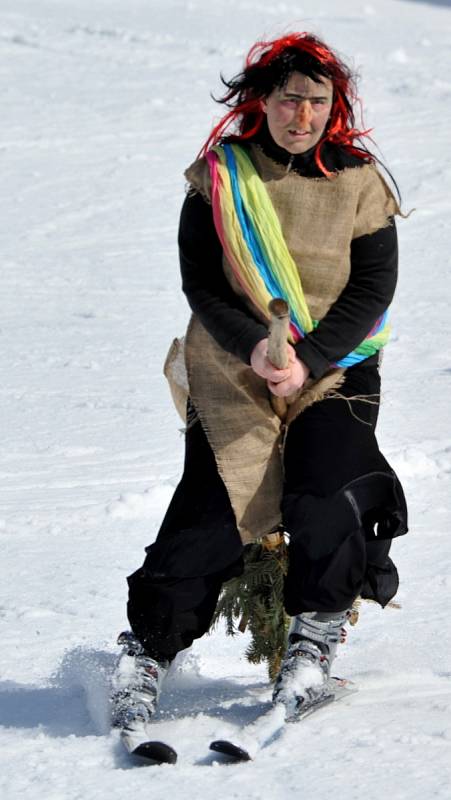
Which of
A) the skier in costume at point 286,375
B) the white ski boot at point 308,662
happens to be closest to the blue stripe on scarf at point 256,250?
the skier in costume at point 286,375

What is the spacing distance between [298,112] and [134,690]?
3.91 feet

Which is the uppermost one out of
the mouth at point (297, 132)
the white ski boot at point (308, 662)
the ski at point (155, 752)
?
the mouth at point (297, 132)

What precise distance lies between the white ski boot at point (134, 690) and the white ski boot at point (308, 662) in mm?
250

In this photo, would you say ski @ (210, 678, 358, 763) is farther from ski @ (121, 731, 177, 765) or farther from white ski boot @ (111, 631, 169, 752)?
white ski boot @ (111, 631, 169, 752)

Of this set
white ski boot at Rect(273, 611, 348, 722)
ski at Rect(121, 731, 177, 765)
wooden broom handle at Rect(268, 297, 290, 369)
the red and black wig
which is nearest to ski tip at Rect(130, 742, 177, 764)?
ski at Rect(121, 731, 177, 765)

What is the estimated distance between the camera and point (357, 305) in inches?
106

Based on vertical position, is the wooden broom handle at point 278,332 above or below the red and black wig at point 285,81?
below

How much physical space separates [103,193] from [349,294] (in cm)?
616

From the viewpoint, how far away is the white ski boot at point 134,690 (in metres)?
2.64

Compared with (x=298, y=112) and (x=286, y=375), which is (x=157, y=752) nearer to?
(x=286, y=375)

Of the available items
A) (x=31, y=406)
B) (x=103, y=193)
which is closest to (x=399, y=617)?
(x=31, y=406)

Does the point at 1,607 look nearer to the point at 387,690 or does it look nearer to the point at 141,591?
the point at 141,591

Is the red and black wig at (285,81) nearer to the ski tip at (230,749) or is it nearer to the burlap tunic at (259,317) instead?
the burlap tunic at (259,317)

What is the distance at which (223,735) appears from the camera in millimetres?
2662
